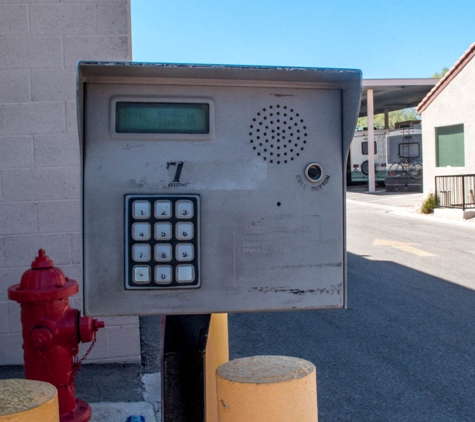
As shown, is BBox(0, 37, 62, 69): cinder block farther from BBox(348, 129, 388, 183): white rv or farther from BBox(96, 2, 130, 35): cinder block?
BBox(348, 129, 388, 183): white rv

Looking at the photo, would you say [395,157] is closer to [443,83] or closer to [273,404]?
[443,83]

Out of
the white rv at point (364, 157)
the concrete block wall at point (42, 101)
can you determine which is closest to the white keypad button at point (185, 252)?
the concrete block wall at point (42, 101)

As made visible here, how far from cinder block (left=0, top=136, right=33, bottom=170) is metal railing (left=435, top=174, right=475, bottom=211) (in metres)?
17.4

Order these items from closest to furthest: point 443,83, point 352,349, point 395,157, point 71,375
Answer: point 71,375
point 352,349
point 443,83
point 395,157

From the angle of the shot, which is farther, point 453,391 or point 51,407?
point 453,391

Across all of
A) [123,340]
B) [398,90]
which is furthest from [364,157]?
[123,340]

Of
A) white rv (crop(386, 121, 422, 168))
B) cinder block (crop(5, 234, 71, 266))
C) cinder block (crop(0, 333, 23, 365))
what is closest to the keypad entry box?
cinder block (crop(5, 234, 71, 266))

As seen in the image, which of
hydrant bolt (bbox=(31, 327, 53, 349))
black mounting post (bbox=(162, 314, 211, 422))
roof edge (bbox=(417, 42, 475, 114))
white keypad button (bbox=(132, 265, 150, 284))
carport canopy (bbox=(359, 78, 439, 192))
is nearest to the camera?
white keypad button (bbox=(132, 265, 150, 284))

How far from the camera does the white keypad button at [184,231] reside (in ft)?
6.06

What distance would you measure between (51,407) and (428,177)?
2344 cm

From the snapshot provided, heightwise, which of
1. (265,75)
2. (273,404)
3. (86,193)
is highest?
(265,75)

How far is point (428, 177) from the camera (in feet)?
79.6

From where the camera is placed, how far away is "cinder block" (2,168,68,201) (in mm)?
5262

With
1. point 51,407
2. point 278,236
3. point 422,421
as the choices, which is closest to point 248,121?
point 278,236
